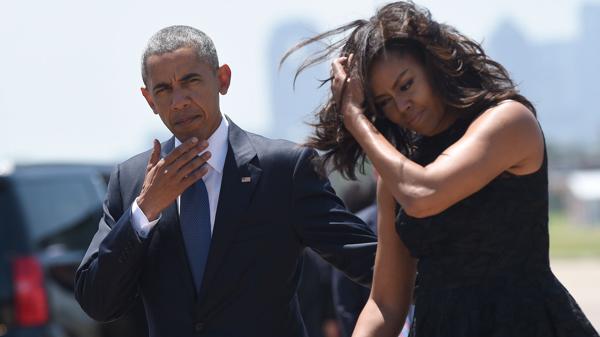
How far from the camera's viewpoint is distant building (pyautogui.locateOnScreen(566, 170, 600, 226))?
8588cm

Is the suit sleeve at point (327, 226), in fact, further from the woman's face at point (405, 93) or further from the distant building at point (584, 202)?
the distant building at point (584, 202)

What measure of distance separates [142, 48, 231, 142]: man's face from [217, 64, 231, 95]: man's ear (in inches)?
4.0

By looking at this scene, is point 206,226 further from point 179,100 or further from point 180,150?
point 179,100

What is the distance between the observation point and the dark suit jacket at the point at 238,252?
13.8ft

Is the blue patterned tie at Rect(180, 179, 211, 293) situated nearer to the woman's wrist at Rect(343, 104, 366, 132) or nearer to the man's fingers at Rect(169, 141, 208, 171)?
the man's fingers at Rect(169, 141, 208, 171)

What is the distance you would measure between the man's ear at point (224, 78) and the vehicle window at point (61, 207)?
3390 millimetres

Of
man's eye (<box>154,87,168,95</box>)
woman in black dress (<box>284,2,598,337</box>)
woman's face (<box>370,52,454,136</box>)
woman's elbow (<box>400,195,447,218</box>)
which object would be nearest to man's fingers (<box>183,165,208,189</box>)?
man's eye (<box>154,87,168,95</box>)

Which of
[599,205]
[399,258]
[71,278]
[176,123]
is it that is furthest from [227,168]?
[599,205]

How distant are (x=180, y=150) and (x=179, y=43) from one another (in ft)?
1.21

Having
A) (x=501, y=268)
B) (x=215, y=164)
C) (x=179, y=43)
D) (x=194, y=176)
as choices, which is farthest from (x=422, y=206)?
(x=179, y=43)

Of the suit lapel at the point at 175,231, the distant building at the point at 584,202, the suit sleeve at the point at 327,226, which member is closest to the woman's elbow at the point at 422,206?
the suit sleeve at the point at 327,226

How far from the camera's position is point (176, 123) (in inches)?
168

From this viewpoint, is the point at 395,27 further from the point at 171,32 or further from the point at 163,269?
the point at 163,269

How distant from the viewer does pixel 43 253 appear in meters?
7.55
